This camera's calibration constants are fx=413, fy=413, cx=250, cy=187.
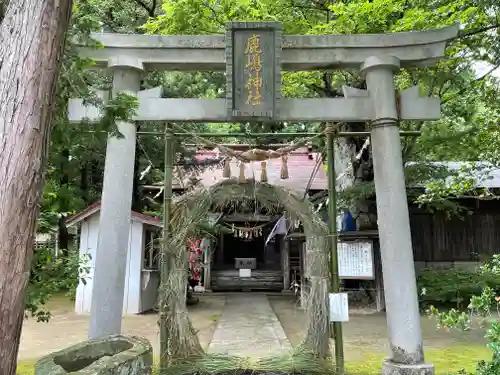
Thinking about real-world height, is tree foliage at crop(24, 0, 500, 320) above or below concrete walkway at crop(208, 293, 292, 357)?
above

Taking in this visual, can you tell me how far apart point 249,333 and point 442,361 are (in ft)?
11.4

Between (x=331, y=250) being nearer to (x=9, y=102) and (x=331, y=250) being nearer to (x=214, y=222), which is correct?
(x=9, y=102)

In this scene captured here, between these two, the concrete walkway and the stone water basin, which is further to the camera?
the concrete walkway

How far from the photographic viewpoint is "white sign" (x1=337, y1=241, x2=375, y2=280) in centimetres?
1051

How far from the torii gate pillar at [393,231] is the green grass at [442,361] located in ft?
3.06

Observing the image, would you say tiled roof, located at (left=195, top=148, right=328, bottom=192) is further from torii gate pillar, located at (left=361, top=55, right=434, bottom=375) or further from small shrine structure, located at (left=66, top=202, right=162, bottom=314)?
torii gate pillar, located at (left=361, top=55, right=434, bottom=375)

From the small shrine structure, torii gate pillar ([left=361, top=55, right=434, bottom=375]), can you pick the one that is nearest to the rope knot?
torii gate pillar ([left=361, top=55, right=434, bottom=375])

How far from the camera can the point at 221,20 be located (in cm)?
901

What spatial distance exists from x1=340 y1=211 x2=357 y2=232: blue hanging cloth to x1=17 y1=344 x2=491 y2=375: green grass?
15.6 ft

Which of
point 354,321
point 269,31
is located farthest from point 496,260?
point 354,321

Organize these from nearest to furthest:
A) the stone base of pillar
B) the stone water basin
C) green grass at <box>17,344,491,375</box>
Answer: the stone water basin → the stone base of pillar → green grass at <box>17,344,491,375</box>

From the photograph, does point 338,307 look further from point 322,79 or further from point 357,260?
point 322,79

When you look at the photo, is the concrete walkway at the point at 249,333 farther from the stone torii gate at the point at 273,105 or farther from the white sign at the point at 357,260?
the white sign at the point at 357,260

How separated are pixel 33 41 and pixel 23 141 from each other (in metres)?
0.61
